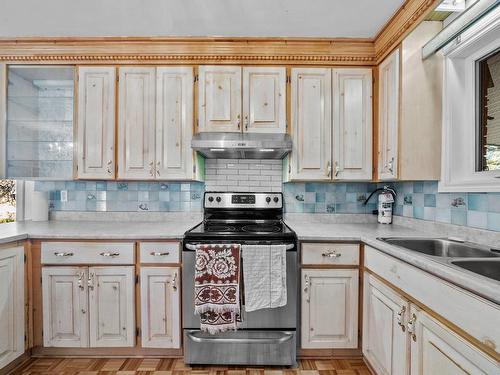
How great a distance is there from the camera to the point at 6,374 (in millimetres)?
1834

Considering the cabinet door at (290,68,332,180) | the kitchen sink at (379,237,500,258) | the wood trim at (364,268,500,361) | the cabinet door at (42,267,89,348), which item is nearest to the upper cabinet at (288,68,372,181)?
the cabinet door at (290,68,332,180)

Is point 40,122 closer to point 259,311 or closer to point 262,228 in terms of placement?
point 262,228

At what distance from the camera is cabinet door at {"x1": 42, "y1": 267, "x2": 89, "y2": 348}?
1952 millimetres

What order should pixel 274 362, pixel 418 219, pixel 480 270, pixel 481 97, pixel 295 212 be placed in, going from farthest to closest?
pixel 295 212 → pixel 418 219 → pixel 274 362 → pixel 481 97 → pixel 480 270

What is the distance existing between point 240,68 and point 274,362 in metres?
2.16

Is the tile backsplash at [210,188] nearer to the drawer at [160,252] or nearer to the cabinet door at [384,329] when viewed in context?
the drawer at [160,252]

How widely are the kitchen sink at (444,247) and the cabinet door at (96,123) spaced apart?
7.00ft

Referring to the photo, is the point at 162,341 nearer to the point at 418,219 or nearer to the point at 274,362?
the point at 274,362

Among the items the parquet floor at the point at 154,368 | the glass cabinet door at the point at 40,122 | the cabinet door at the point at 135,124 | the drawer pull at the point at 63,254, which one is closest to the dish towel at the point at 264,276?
the parquet floor at the point at 154,368

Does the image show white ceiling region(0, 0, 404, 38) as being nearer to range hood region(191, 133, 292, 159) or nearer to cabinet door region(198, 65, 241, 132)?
cabinet door region(198, 65, 241, 132)

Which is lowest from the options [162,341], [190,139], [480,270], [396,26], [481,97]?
[162,341]

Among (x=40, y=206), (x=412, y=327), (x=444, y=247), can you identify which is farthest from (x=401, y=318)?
(x=40, y=206)

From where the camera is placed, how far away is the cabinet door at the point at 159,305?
1945 mm

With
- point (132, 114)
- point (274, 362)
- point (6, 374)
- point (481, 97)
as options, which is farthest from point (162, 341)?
point (481, 97)
